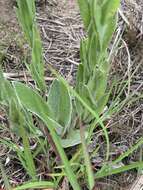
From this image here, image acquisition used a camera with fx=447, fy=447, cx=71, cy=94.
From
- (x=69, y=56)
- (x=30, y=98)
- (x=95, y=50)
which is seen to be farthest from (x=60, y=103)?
(x=69, y=56)

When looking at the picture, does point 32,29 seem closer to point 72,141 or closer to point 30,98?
point 30,98

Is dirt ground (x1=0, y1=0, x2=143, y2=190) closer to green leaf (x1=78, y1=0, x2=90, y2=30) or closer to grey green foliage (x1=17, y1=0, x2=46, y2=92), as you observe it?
grey green foliage (x1=17, y1=0, x2=46, y2=92)

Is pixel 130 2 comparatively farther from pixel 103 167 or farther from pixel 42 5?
pixel 103 167

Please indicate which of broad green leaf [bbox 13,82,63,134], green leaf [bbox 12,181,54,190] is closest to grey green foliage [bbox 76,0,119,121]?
broad green leaf [bbox 13,82,63,134]

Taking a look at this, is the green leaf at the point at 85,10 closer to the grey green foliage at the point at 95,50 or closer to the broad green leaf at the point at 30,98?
the grey green foliage at the point at 95,50

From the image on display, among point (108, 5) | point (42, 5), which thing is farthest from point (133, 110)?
point (42, 5)
